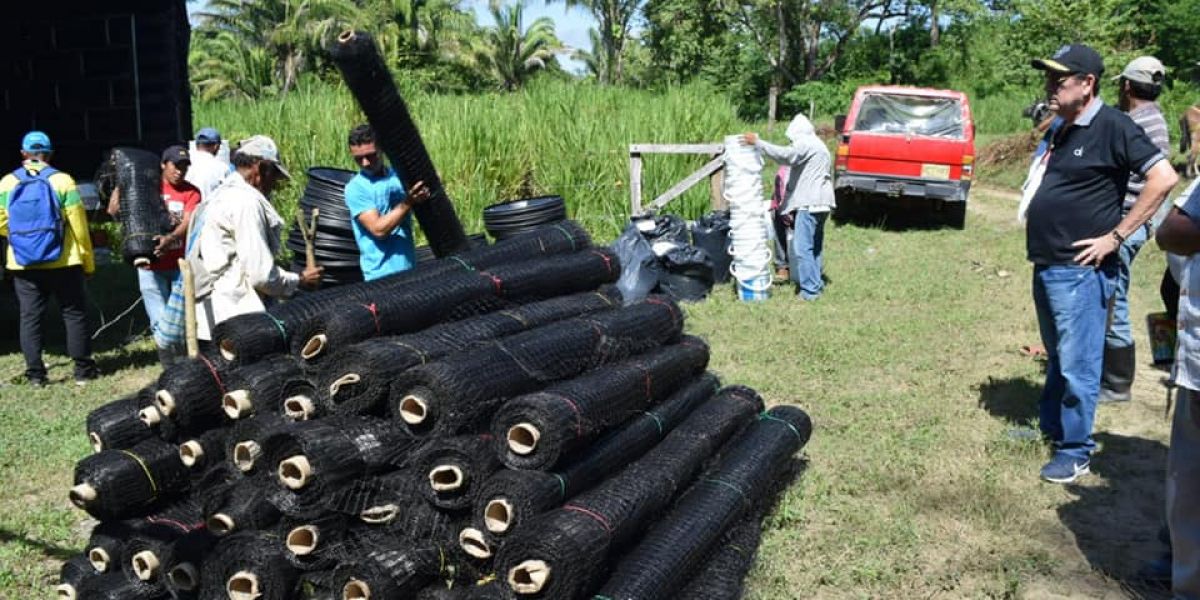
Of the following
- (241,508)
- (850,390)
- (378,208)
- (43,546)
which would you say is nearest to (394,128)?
(378,208)

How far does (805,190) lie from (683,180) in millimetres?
2014

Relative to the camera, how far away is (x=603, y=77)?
41.6m

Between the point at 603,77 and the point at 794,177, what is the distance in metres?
32.9

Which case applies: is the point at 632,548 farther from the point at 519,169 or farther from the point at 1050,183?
the point at 519,169

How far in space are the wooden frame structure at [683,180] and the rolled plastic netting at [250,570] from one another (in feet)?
26.6

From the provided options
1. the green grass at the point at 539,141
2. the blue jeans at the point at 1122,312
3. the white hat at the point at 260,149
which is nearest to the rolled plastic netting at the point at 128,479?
the white hat at the point at 260,149

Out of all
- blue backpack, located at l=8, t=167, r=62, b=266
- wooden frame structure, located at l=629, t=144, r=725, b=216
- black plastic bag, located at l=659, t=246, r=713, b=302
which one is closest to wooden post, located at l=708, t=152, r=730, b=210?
wooden frame structure, located at l=629, t=144, r=725, b=216

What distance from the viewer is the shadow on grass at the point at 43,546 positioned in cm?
454

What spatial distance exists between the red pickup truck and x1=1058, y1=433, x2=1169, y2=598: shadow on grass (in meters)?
9.21

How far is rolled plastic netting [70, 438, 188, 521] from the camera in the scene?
11.6 feet

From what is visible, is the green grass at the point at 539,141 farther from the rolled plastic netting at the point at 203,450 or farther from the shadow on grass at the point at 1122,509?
the rolled plastic netting at the point at 203,450

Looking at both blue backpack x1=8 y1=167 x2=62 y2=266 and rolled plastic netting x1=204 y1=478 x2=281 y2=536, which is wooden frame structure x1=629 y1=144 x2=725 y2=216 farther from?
rolled plastic netting x1=204 y1=478 x2=281 y2=536

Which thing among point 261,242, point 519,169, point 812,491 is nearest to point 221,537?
point 261,242

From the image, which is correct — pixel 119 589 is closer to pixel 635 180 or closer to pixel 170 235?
pixel 170 235
